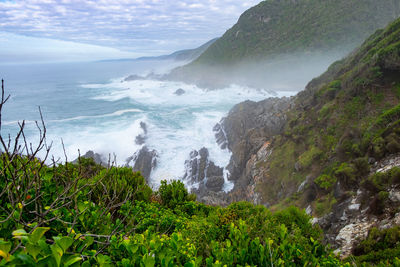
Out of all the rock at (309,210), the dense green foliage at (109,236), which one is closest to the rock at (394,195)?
the dense green foliage at (109,236)

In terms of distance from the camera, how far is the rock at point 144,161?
2666 cm

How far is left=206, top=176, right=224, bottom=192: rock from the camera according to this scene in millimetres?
22561

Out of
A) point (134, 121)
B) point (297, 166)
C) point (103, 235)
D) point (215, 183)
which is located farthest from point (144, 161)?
point (103, 235)

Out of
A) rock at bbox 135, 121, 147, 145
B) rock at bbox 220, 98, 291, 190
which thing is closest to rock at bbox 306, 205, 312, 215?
rock at bbox 220, 98, 291, 190

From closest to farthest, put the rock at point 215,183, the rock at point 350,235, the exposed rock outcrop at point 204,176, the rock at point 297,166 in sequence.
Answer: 1. the rock at point 350,235
2. the rock at point 297,166
3. the exposed rock outcrop at point 204,176
4. the rock at point 215,183

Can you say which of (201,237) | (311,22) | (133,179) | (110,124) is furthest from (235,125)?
(311,22)

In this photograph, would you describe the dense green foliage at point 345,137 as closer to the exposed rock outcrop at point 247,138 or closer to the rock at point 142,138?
the exposed rock outcrop at point 247,138

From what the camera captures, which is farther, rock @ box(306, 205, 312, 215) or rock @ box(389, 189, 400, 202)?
rock @ box(306, 205, 312, 215)

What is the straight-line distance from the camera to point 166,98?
61188 millimetres

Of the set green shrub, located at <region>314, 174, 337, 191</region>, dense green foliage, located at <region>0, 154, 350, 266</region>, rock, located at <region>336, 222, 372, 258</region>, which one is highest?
dense green foliage, located at <region>0, 154, 350, 266</region>

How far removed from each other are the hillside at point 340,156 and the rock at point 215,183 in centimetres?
165

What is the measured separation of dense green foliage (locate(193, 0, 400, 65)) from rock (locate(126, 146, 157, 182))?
75579 mm

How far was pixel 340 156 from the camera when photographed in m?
12.1

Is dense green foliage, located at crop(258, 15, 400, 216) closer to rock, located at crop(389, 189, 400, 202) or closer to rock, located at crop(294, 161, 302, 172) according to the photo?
rock, located at crop(294, 161, 302, 172)
